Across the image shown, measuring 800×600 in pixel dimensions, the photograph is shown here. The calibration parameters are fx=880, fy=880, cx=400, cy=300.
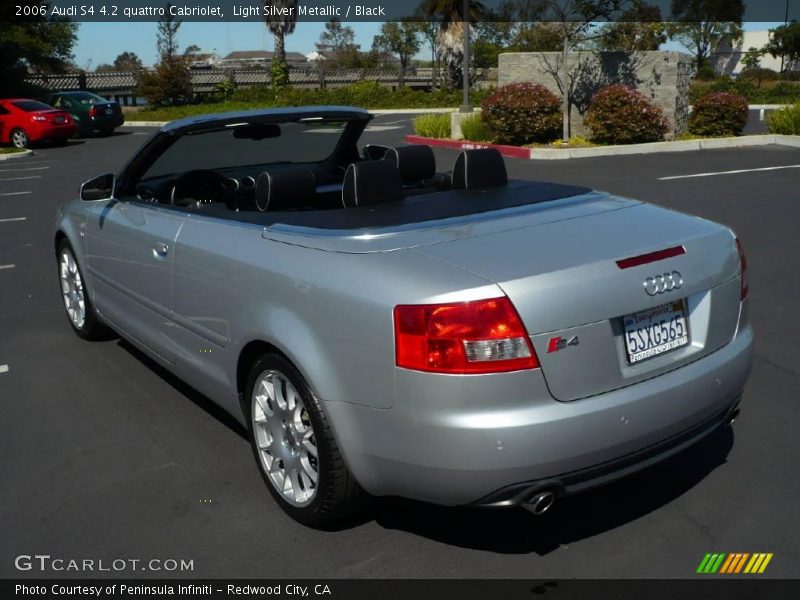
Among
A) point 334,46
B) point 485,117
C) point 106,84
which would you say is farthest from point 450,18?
point 334,46

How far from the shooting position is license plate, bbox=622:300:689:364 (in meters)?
3.21

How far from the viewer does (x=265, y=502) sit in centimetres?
393

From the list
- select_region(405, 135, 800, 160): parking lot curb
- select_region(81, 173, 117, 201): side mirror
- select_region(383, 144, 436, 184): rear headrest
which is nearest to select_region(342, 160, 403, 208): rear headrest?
select_region(383, 144, 436, 184): rear headrest

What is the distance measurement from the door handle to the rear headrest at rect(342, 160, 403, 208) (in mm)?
1022

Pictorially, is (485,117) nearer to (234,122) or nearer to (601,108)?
(601,108)

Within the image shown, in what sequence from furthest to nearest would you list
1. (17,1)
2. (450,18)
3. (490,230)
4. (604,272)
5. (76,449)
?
(450,18) < (17,1) < (76,449) < (490,230) < (604,272)

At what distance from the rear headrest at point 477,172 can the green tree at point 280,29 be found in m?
41.3

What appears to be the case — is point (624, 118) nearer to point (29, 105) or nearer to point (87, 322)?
point (87, 322)

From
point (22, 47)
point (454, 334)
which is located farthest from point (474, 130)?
point (22, 47)

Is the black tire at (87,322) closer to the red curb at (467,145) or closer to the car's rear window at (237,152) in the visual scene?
the red curb at (467,145)

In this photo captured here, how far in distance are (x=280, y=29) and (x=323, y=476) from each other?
4535cm

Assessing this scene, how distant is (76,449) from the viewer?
459cm

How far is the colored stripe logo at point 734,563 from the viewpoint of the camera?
3279mm

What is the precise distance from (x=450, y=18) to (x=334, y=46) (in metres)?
60.3
